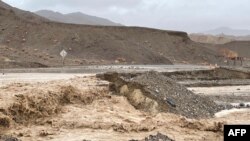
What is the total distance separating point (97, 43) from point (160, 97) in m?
44.3

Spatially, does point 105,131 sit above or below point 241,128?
below

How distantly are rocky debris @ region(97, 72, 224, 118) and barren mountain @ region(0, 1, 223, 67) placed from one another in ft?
103

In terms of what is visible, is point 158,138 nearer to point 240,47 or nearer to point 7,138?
point 7,138

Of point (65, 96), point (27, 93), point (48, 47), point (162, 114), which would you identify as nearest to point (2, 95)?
point (27, 93)

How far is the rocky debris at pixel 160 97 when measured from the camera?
1841 centimetres

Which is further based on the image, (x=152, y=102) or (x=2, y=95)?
(x=152, y=102)

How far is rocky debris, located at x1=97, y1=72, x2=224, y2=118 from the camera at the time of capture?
18406mm

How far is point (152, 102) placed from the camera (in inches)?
723

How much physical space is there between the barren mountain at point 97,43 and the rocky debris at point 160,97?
3128cm

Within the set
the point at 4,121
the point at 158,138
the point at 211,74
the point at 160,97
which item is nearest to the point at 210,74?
the point at 211,74

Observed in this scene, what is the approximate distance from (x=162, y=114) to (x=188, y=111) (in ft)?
7.64

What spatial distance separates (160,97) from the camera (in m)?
19.1

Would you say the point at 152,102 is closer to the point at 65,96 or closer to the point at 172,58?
the point at 65,96

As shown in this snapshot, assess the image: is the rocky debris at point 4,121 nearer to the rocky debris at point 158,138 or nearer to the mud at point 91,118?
the mud at point 91,118
